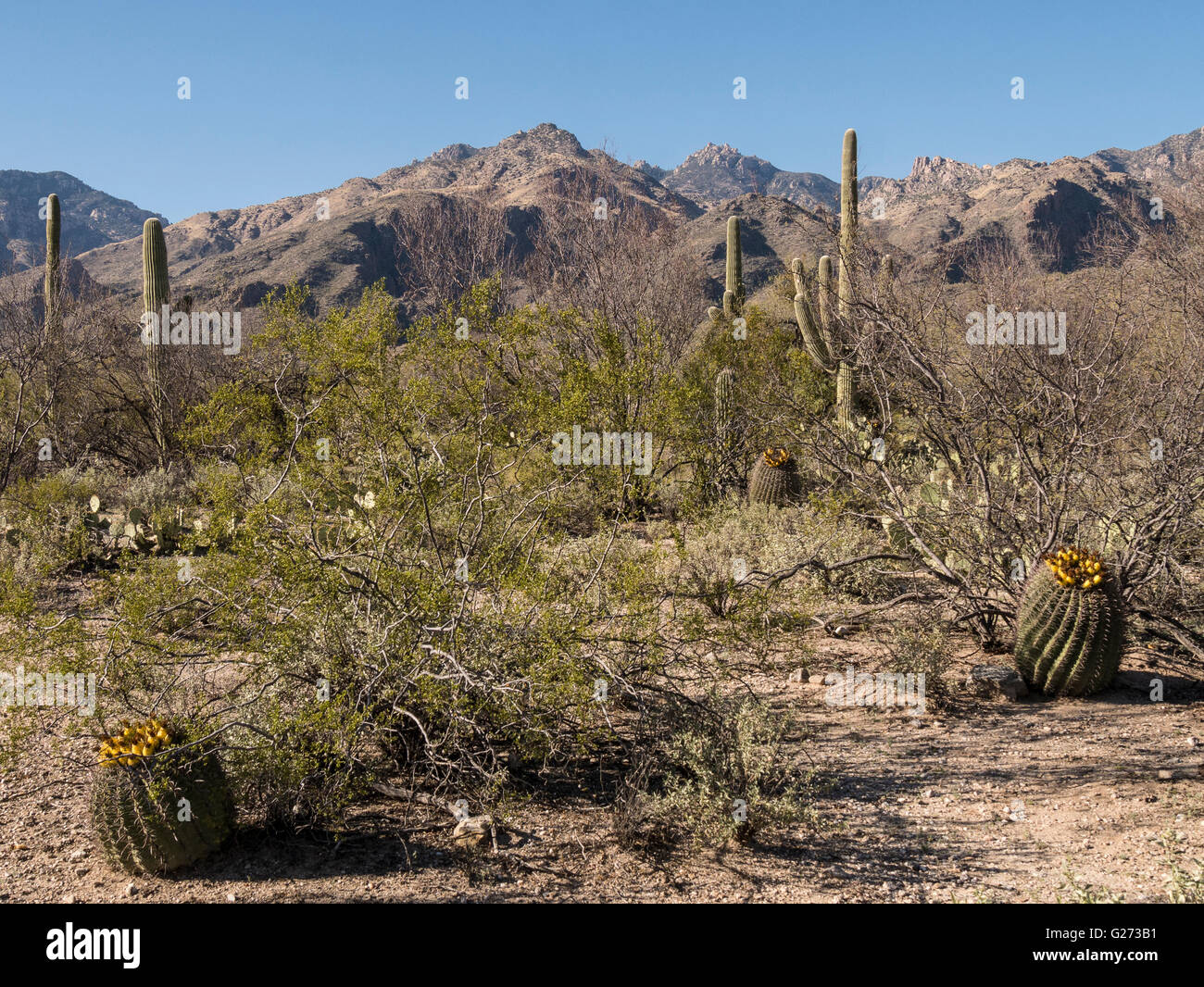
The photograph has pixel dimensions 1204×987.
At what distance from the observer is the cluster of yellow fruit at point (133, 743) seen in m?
3.19

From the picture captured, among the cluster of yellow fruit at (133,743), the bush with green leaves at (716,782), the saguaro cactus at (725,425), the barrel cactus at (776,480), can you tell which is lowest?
the bush with green leaves at (716,782)

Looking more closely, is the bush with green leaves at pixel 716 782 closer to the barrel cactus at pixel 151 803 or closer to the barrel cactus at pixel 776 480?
the barrel cactus at pixel 151 803

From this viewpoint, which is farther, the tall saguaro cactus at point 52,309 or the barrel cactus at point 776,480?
the tall saguaro cactus at point 52,309

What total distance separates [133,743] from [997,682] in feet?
15.9

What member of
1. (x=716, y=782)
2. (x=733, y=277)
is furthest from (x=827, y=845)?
(x=733, y=277)

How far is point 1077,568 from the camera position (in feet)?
16.3

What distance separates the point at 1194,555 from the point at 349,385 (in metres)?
6.24

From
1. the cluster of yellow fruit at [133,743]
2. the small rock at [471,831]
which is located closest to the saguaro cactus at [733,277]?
the small rock at [471,831]

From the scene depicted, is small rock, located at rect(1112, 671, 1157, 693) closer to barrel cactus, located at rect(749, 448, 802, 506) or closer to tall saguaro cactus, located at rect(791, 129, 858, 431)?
barrel cactus, located at rect(749, 448, 802, 506)

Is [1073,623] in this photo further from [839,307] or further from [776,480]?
[839,307]

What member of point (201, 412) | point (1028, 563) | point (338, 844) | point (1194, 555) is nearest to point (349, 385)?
point (201, 412)

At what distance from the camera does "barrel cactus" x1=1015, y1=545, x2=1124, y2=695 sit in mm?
4910

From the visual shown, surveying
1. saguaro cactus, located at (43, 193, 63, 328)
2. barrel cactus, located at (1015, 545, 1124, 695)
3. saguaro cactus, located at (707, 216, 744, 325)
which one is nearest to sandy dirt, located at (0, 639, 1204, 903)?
barrel cactus, located at (1015, 545, 1124, 695)

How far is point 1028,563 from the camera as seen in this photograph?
5754 mm
